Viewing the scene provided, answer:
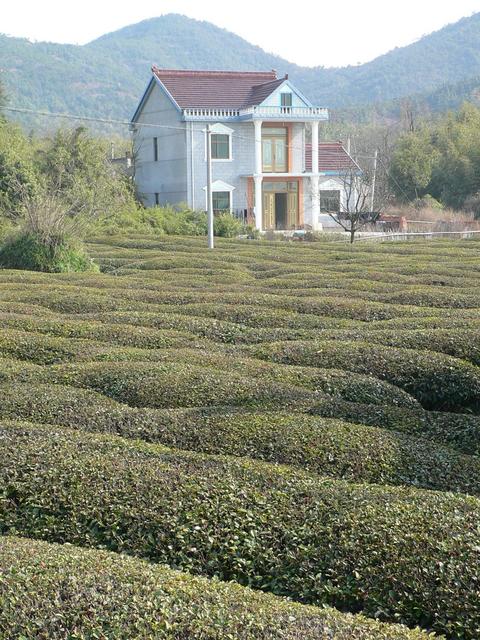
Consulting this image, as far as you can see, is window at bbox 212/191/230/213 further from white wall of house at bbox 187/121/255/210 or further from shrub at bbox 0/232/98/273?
shrub at bbox 0/232/98/273

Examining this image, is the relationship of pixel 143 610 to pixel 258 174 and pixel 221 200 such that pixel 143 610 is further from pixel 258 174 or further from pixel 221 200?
pixel 221 200

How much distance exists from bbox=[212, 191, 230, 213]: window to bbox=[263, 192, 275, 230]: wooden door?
2.52 meters

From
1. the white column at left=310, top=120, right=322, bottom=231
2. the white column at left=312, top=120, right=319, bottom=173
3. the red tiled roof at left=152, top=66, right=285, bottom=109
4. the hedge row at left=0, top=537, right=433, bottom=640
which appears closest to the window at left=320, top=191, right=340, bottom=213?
the white column at left=310, top=120, right=322, bottom=231

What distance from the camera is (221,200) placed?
52.5 metres

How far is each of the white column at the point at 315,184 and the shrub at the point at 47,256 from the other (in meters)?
27.6

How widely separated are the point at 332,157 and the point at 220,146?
11.0 meters

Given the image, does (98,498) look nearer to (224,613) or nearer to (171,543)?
(171,543)

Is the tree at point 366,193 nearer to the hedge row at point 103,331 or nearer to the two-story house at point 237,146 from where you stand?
the two-story house at point 237,146

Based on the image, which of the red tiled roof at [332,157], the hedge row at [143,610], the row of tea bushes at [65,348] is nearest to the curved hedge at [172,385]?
the row of tea bushes at [65,348]

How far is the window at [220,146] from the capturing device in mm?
52125

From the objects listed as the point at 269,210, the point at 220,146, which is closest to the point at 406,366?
the point at 220,146

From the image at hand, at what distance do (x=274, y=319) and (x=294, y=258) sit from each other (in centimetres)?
1365

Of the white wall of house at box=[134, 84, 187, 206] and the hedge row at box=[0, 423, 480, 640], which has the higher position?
the white wall of house at box=[134, 84, 187, 206]

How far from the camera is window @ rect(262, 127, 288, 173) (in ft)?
175
